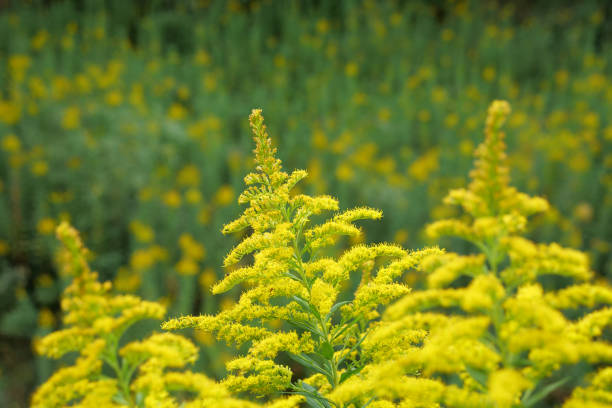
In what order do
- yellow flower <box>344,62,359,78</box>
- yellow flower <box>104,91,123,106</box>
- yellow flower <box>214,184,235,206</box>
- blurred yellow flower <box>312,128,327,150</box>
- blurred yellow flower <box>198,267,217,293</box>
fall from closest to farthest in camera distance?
blurred yellow flower <box>198,267,217,293</box> < yellow flower <box>214,184,235,206</box> < blurred yellow flower <box>312,128,327,150</box> < yellow flower <box>104,91,123,106</box> < yellow flower <box>344,62,359,78</box>

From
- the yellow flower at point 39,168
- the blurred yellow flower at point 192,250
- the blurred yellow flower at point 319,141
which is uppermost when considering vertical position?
the blurred yellow flower at point 319,141

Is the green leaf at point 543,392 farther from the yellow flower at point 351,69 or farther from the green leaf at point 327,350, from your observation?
the yellow flower at point 351,69

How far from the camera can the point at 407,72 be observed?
8.35m

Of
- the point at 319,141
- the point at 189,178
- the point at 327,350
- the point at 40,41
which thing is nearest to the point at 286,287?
the point at 327,350

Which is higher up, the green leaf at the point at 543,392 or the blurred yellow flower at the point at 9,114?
the blurred yellow flower at the point at 9,114

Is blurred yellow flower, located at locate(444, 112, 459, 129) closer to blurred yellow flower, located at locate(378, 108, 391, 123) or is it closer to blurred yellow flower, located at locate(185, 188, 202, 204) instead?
blurred yellow flower, located at locate(378, 108, 391, 123)

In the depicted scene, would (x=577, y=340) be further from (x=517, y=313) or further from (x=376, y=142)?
(x=376, y=142)

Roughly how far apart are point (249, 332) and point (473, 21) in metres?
10.0

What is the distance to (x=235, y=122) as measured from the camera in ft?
23.8

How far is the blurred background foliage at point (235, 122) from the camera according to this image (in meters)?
5.02

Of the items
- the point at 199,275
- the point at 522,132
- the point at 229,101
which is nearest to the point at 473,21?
the point at 522,132

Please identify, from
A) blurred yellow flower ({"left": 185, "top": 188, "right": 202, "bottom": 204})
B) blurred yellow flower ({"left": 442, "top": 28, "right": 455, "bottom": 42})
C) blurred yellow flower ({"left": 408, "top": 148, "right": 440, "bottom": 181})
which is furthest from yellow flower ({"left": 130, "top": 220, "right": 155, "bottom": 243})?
blurred yellow flower ({"left": 442, "top": 28, "right": 455, "bottom": 42})

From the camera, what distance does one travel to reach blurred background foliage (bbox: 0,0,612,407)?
5020mm

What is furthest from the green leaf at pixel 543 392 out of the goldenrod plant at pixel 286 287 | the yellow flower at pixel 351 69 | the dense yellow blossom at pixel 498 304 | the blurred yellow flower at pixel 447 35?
the blurred yellow flower at pixel 447 35
